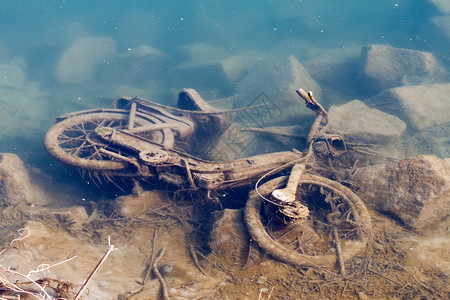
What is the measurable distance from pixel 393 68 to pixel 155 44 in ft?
59.3

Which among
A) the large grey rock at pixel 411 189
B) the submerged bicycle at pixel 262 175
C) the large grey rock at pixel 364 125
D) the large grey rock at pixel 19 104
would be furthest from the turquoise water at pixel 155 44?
the large grey rock at pixel 411 189

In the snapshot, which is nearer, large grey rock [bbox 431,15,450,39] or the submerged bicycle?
the submerged bicycle

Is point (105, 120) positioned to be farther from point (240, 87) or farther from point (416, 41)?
point (416, 41)

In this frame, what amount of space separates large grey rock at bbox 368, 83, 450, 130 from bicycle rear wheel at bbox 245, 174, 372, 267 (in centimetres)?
592

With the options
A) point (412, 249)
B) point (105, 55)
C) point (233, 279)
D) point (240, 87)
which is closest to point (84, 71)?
point (105, 55)

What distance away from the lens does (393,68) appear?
12258 millimetres

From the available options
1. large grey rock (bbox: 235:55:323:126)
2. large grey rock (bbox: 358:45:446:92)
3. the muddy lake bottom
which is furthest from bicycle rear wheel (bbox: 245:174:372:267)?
large grey rock (bbox: 358:45:446:92)

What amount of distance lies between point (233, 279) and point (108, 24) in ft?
106

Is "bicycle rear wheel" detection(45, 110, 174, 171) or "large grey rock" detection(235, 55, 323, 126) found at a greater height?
"bicycle rear wheel" detection(45, 110, 174, 171)

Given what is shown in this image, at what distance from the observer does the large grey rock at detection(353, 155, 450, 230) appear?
4.59 meters

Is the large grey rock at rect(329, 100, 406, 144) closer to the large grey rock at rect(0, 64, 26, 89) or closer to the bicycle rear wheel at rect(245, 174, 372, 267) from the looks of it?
the bicycle rear wheel at rect(245, 174, 372, 267)

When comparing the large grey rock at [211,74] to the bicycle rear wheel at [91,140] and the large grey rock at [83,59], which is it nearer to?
the large grey rock at [83,59]

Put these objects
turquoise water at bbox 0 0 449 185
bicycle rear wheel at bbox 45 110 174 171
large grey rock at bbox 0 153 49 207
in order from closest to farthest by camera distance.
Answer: bicycle rear wheel at bbox 45 110 174 171 < large grey rock at bbox 0 153 49 207 < turquoise water at bbox 0 0 449 185

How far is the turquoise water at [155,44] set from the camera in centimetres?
1216
